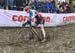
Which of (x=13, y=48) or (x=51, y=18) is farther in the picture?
(x=51, y=18)

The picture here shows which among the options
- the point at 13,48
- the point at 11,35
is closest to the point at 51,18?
the point at 11,35

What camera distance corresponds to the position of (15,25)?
1661 cm

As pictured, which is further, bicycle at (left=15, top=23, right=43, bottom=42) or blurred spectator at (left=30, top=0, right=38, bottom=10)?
blurred spectator at (left=30, top=0, right=38, bottom=10)

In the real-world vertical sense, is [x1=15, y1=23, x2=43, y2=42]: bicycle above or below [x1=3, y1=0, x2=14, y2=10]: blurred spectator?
below

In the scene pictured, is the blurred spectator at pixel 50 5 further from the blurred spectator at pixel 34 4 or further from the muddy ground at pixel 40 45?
the muddy ground at pixel 40 45

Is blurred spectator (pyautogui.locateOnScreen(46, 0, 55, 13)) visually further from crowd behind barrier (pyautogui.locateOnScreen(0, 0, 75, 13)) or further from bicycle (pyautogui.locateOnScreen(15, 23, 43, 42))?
bicycle (pyautogui.locateOnScreen(15, 23, 43, 42))

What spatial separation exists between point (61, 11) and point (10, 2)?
411 cm

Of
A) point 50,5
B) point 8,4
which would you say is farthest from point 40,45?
point 50,5

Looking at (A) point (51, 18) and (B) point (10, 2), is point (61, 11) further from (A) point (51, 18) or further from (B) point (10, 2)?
(B) point (10, 2)

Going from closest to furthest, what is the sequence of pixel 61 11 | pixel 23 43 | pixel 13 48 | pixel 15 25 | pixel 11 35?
1. pixel 13 48
2. pixel 23 43
3. pixel 11 35
4. pixel 15 25
5. pixel 61 11

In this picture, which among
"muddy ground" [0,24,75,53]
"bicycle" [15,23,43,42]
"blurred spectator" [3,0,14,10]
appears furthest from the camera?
"blurred spectator" [3,0,14,10]

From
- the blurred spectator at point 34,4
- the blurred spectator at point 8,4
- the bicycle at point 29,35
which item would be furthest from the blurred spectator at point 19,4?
the bicycle at point 29,35

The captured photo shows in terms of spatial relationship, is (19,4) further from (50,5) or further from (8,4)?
(50,5)

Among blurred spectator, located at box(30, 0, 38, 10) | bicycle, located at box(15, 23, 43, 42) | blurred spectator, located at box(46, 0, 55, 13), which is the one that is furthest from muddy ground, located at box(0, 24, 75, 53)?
blurred spectator, located at box(46, 0, 55, 13)
